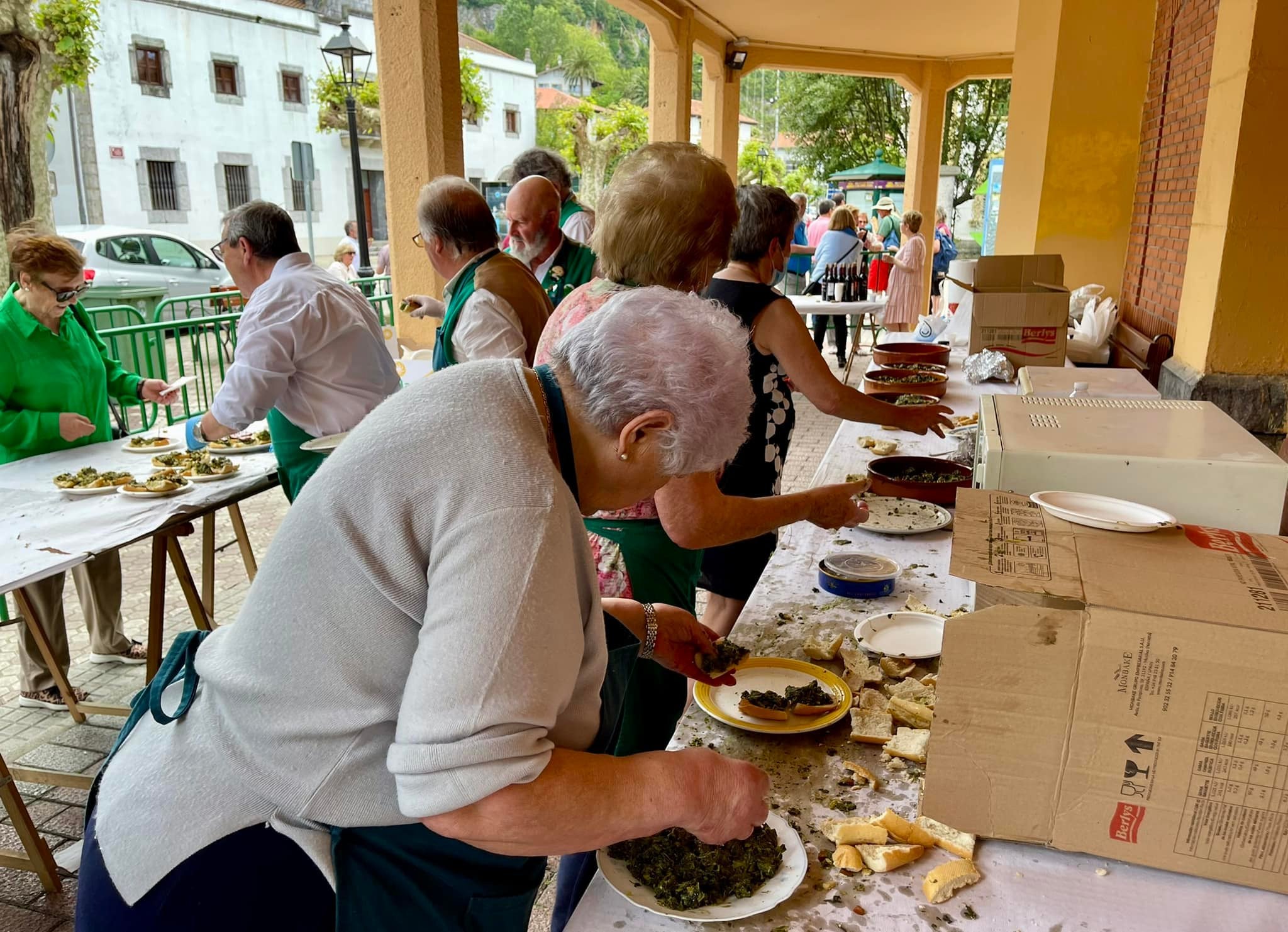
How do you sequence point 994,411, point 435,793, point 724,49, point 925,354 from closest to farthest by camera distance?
point 435,793
point 994,411
point 925,354
point 724,49

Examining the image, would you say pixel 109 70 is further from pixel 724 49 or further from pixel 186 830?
pixel 186 830

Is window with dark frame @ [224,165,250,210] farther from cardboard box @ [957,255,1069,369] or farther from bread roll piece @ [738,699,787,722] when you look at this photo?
bread roll piece @ [738,699,787,722]

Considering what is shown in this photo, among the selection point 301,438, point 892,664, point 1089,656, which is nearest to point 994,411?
point 892,664

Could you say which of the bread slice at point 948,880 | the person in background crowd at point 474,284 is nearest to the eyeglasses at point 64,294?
the person in background crowd at point 474,284

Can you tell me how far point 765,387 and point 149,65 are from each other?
25.1 metres

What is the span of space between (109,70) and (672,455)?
2542 centimetres

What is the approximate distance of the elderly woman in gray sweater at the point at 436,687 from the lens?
0.92 m

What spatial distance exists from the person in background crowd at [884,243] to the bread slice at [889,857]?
1064cm

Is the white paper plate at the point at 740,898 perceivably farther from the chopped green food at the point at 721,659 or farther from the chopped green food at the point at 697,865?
the chopped green food at the point at 721,659

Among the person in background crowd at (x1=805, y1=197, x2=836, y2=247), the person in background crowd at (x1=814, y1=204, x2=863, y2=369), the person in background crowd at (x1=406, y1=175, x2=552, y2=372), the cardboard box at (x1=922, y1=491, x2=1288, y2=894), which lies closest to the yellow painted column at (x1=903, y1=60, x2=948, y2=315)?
the person in background crowd at (x1=805, y1=197, x2=836, y2=247)

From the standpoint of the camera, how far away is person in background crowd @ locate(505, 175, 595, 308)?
418 cm

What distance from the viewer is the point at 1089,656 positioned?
1.10m

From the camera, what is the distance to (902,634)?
6.16 ft

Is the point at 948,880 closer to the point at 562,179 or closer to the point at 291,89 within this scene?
the point at 562,179
